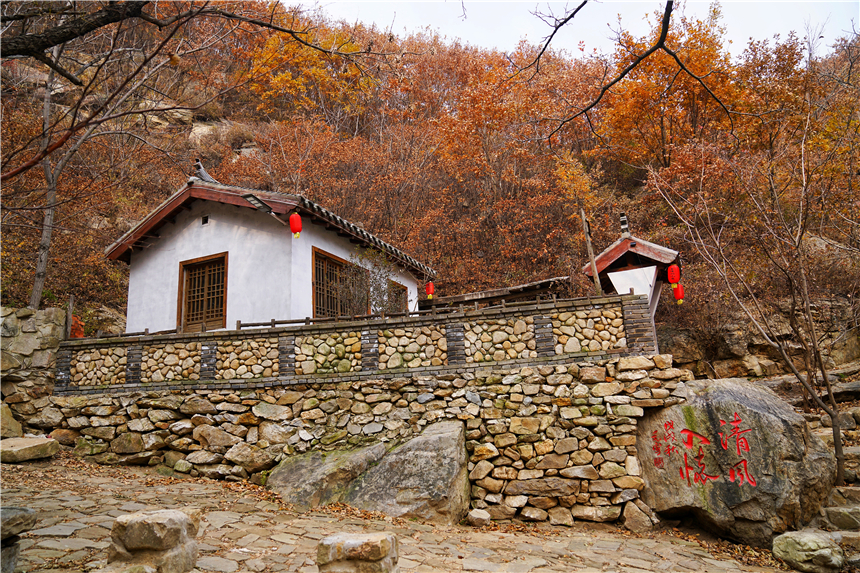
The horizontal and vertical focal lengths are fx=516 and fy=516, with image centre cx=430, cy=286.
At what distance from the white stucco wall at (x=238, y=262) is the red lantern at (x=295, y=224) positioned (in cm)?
51

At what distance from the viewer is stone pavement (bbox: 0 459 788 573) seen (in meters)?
5.56

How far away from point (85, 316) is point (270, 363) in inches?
348

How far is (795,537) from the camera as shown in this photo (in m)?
7.24

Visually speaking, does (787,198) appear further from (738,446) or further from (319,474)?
(319,474)

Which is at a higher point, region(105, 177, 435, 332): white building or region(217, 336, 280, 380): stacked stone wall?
region(105, 177, 435, 332): white building

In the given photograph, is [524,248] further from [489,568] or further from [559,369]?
[489,568]

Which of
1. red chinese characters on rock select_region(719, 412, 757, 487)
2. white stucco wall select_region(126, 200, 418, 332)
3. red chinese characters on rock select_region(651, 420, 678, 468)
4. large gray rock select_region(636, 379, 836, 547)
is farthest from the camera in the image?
white stucco wall select_region(126, 200, 418, 332)

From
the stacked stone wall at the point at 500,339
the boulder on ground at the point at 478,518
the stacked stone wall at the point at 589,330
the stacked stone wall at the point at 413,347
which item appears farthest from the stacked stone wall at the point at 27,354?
the stacked stone wall at the point at 589,330

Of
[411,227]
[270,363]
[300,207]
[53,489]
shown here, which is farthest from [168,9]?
[411,227]

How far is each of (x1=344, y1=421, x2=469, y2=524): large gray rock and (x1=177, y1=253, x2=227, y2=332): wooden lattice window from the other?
557 centimetres

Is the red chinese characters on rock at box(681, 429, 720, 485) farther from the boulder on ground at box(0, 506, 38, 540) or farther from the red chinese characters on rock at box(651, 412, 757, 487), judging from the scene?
the boulder on ground at box(0, 506, 38, 540)

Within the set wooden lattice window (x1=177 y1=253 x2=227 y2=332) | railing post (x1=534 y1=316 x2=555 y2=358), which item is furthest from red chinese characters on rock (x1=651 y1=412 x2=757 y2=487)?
wooden lattice window (x1=177 y1=253 x2=227 y2=332)

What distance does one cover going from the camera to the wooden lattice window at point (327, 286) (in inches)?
471

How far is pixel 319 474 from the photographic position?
8.38 meters
